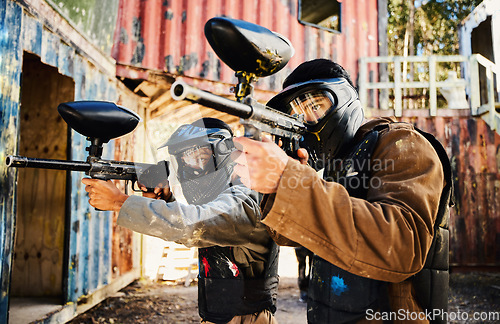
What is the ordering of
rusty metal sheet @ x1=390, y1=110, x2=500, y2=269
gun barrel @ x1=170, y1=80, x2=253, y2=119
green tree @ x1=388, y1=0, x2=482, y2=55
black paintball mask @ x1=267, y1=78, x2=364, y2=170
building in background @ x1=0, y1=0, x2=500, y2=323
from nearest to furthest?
gun barrel @ x1=170, y1=80, x2=253, y2=119 < black paintball mask @ x1=267, y1=78, x2=364, y2=170 < building in background @ x1=0, y1=0, x2=500, y2=323 < rusty metal sheet @ x1=390, y1=110, x2=500, y2=269 < green tree @ x1=388, y1=0, x2=482, y2=55

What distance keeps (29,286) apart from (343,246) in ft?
17.5

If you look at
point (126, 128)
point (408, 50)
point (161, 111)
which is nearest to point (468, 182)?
point (161, 111)

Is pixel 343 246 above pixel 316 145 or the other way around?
the other way around

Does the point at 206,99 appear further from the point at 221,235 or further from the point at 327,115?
the point at 221,235

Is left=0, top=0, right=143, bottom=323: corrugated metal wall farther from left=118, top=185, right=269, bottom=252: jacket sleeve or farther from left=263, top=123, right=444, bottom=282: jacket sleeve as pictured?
left=263, top=123, right=444, bottom=282: jacket sleeve

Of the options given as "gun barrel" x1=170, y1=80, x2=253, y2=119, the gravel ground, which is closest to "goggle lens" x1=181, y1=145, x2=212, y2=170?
"gun barrel" x1=170, y1=80, x2=253, y2=119

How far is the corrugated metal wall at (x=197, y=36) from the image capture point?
6.45 metres

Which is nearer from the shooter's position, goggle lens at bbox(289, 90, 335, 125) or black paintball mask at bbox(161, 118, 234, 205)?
goggle lens at bbox(289, 90, 335, 125)

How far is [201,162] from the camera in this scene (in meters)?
3.01

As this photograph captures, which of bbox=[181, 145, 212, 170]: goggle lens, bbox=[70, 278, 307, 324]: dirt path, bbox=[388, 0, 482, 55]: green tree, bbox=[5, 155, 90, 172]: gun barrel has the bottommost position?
bbox=[70, 278, 307, 324]: dirt path

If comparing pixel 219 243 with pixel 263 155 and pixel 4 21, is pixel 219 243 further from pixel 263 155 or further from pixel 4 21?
pixel 4 21

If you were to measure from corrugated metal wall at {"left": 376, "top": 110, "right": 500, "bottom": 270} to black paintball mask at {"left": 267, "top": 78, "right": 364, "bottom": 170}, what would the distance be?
7493mm

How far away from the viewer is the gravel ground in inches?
205

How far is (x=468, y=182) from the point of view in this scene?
8500 mm
